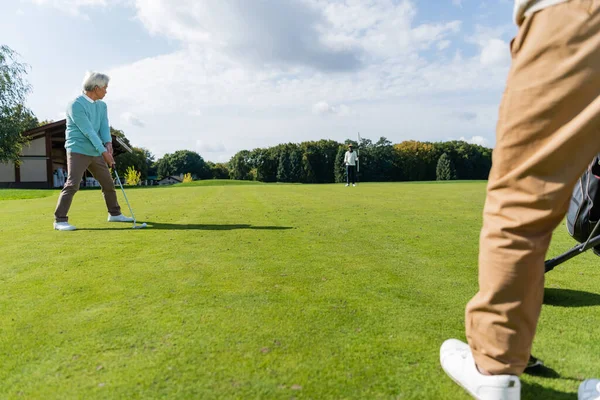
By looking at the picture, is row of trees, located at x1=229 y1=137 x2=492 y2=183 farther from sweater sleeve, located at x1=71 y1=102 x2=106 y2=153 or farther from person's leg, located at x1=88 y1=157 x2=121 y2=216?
sweater sleeve, located at x1=71 y1=102 x2=106 y2=153

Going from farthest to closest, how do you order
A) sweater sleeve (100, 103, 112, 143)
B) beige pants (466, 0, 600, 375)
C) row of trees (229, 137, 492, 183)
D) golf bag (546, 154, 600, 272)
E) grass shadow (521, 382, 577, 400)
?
row of trees (229, 137, 492, 183)
sweater sleeve (100, 103, 112, 143)
golf bag (546, 154, 600, 272)
grass shadow (521, 382, 577, 400)
beige pants (466, 0, 600, 375)

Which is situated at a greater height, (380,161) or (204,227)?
(380,161)

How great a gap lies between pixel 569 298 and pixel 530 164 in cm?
194

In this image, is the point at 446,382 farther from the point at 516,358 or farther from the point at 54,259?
the point at 54,259

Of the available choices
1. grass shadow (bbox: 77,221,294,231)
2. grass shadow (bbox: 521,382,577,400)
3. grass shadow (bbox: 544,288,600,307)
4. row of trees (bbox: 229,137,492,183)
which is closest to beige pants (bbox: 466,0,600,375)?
grass shadow (bbox: 521,382,577,400)

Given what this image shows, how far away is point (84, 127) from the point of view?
667 centimetres

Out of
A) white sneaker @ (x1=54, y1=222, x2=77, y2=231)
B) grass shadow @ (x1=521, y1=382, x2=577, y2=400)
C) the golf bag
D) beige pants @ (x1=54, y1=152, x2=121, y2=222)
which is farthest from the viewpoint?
beige pants @ (x1=54, y1=152, x2=121, y2=222)

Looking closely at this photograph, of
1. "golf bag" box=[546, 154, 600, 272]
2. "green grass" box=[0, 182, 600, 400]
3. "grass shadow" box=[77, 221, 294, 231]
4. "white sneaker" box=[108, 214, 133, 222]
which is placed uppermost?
"golf bag" box=[546, 154, 600, 272]

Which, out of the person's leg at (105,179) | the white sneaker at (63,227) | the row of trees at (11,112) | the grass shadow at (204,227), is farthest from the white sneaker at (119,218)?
the row of trees at (11,112)

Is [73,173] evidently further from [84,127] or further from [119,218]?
[119,218]

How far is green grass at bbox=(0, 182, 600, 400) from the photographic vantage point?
1841 mm

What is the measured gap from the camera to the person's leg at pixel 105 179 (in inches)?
279

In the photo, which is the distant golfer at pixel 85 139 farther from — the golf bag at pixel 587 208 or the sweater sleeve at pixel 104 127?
the golf bag at pixel 587 208

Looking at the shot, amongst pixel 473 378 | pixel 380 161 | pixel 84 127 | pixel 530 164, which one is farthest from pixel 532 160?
pixel 380 161
